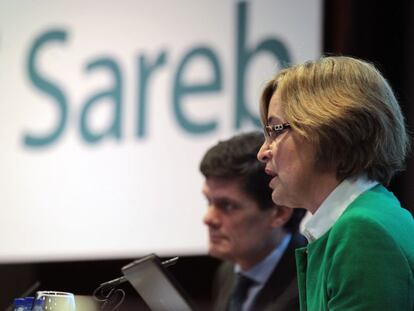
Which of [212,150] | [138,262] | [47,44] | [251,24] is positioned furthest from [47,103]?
[138,262]

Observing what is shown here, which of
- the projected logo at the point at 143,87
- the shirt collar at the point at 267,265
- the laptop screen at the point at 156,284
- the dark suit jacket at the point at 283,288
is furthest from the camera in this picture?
the projected logo at the point at 143,87

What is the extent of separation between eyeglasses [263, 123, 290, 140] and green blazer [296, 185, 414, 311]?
9.4 inches

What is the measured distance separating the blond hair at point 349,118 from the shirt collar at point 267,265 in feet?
3.61

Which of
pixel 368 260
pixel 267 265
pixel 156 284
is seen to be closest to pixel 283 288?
pixel 267 265

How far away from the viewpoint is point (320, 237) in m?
1.90

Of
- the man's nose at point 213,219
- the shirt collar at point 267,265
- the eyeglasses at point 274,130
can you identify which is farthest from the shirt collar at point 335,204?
the man's nose at point 213,219

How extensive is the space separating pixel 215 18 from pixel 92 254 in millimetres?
1193

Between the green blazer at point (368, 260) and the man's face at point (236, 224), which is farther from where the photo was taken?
the man's face at point (236, 224)

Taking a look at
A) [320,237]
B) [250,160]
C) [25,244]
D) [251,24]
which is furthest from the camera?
[25,244]

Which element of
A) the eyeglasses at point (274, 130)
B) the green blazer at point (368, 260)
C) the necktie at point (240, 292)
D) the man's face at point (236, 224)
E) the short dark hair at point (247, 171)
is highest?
the eyeglasses at point (274, 130)

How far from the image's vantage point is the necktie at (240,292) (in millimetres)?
3052

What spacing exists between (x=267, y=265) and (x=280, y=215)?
0.58 ft

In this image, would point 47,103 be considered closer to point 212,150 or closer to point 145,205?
point 145,205

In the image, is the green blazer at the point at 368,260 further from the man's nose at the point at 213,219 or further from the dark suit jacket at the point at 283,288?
the man's nose at the point at 213,219
